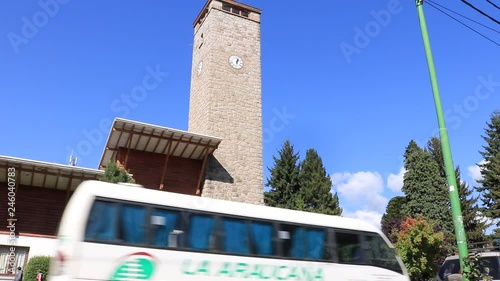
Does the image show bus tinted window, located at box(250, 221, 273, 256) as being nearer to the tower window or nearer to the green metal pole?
the green metal pole

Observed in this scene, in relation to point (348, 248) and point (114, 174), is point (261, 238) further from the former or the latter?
point (114, 174)

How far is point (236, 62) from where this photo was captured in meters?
31.0

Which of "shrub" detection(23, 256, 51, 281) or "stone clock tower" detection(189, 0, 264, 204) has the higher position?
"stone clock tower" detection(189, 0, 264, 204)

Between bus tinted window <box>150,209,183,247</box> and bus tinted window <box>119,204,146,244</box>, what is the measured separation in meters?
0.21

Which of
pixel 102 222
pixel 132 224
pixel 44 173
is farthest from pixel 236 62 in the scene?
pixel 102 222

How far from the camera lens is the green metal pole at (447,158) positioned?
800cm

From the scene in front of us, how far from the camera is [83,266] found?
7.43 m

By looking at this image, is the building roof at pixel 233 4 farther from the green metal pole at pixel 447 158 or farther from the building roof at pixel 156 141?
the green metal pole at pixel 447 158

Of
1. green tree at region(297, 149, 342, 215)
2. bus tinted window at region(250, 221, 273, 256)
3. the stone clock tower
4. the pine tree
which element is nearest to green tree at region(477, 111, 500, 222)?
the pine tree

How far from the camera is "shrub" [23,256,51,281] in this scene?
1933 centimetres

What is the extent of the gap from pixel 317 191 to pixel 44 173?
31.6 meters

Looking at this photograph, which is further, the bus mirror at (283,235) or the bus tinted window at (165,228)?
the bus mirror at (283,235)

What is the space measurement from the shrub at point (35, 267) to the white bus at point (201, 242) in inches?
534

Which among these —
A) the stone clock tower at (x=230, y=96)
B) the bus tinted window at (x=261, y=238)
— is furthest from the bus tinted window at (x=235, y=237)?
the stone clock tower at (x=230, y=96)
